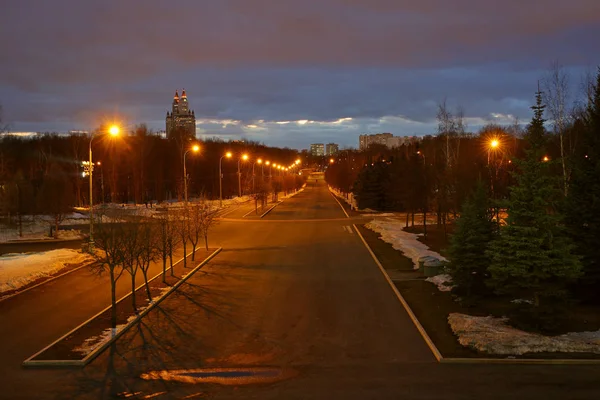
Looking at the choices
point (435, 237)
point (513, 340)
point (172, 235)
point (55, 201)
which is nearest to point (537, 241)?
point (513, 340)

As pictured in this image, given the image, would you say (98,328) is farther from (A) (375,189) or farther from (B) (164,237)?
(A) (375,189)

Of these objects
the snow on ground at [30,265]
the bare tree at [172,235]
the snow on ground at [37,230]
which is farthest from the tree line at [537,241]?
the snow on ground at [37,230]

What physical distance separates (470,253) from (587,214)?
361 centimetres

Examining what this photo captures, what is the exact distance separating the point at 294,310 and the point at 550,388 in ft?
26.8

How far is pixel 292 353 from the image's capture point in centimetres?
1249

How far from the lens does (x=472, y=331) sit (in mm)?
13609

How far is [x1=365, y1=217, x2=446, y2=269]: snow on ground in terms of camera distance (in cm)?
2634

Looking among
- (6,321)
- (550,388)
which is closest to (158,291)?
(6,321)

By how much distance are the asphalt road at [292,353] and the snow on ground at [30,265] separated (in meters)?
4.08

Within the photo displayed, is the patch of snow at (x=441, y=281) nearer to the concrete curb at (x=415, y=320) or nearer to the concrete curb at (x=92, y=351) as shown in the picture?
the concrete curb at (x=415, y=320)

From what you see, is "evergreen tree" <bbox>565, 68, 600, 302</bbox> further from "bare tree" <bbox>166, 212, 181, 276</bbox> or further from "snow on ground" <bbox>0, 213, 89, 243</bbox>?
"snow on ground" <bbox>0, 213, 89, 243</bbox>

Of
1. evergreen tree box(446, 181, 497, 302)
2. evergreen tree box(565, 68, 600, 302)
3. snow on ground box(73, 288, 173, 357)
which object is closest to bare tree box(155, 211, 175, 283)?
snow on ground box(73, 288, 173, 357)

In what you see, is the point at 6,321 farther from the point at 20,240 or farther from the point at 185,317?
the point at 20,240

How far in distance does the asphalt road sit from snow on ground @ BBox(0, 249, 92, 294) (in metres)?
4.08
